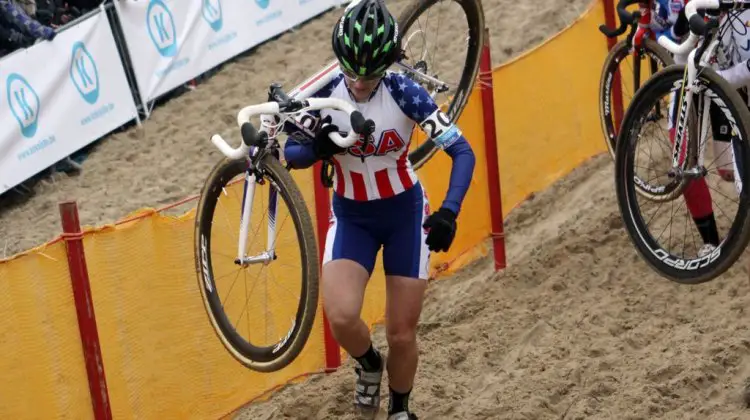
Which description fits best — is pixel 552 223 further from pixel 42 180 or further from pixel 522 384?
pixel 42 180

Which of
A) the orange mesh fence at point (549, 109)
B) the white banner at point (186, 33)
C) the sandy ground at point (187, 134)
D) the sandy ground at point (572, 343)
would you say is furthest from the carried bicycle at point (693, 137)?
the white banner at point (186, 33)

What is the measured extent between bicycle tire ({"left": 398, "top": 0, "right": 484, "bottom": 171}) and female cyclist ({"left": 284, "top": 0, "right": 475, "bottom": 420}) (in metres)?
1.36

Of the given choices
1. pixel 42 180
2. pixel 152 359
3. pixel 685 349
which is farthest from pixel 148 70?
pixel 685 349

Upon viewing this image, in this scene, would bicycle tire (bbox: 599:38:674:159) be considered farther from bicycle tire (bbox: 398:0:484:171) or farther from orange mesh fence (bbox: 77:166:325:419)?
orange mesh fence (bbox: 77:166:325:419)

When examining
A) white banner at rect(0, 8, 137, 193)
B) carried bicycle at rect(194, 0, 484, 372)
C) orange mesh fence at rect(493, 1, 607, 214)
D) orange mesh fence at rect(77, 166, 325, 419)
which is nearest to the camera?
carried bicycle at rect(194, 0, 484, 372)

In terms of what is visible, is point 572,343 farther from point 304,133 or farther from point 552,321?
point 304,133

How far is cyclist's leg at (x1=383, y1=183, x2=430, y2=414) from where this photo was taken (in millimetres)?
6777

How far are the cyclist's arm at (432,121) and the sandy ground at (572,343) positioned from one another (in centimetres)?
180

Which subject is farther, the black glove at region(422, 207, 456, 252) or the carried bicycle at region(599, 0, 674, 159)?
the carried bicycle at region(599, 0, 674, 159)

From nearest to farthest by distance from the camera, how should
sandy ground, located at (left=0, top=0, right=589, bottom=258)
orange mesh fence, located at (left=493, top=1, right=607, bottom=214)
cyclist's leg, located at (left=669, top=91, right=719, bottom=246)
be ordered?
1. cyclist's leg, located at (left=669, top=91, right=719, bottom=246)
2. orange mesh fence, located at (left=493, top=1, right=607, bottom=214)
3. sandy ground, located at (left=0, top=0, right=589, bottom=258)

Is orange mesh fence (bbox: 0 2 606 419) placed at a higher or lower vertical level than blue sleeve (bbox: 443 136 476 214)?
lower

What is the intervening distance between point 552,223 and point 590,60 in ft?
5.95

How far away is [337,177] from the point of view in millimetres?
6887

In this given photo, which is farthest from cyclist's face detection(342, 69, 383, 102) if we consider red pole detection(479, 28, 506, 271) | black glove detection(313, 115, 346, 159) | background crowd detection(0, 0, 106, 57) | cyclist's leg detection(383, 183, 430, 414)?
background crowd detection(0, 0, 106, 57)
